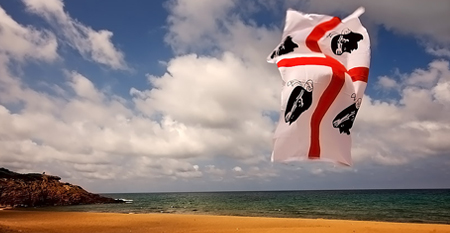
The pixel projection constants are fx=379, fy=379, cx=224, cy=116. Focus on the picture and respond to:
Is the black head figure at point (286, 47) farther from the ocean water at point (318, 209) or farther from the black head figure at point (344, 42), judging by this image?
the ocean water at point (318, 209)

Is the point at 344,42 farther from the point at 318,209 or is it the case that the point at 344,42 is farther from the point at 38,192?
the point at 38,192

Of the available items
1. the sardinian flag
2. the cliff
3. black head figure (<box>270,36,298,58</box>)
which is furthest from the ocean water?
black head figure (<box>270,36,298,58</box>)

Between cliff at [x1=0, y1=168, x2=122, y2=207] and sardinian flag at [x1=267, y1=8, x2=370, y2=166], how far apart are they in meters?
61.6

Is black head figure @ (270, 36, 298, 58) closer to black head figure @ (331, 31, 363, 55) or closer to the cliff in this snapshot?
black head figure @ (331, 31, 363, 55)

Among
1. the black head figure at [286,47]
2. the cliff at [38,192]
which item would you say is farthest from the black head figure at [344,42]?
the cliff at [38,192]

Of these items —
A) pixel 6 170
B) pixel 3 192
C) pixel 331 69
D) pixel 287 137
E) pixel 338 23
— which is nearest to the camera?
pixel 287 137

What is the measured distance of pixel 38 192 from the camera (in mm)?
63094

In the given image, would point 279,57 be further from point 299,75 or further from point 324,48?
point 324,48

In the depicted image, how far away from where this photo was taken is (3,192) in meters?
58.0

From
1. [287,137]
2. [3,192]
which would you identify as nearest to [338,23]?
[287,137]

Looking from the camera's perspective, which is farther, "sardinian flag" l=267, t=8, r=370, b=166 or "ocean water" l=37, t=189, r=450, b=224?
"ocean water" l=37, t=189, r=450, b=224

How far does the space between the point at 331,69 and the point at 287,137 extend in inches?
56.0

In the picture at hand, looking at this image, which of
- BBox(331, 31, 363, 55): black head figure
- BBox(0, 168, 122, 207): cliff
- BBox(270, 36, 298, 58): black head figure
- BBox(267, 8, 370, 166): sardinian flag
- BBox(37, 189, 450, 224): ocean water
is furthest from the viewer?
BBox(0, 168, 122, 207): cliff

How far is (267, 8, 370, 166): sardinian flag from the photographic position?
570cm
